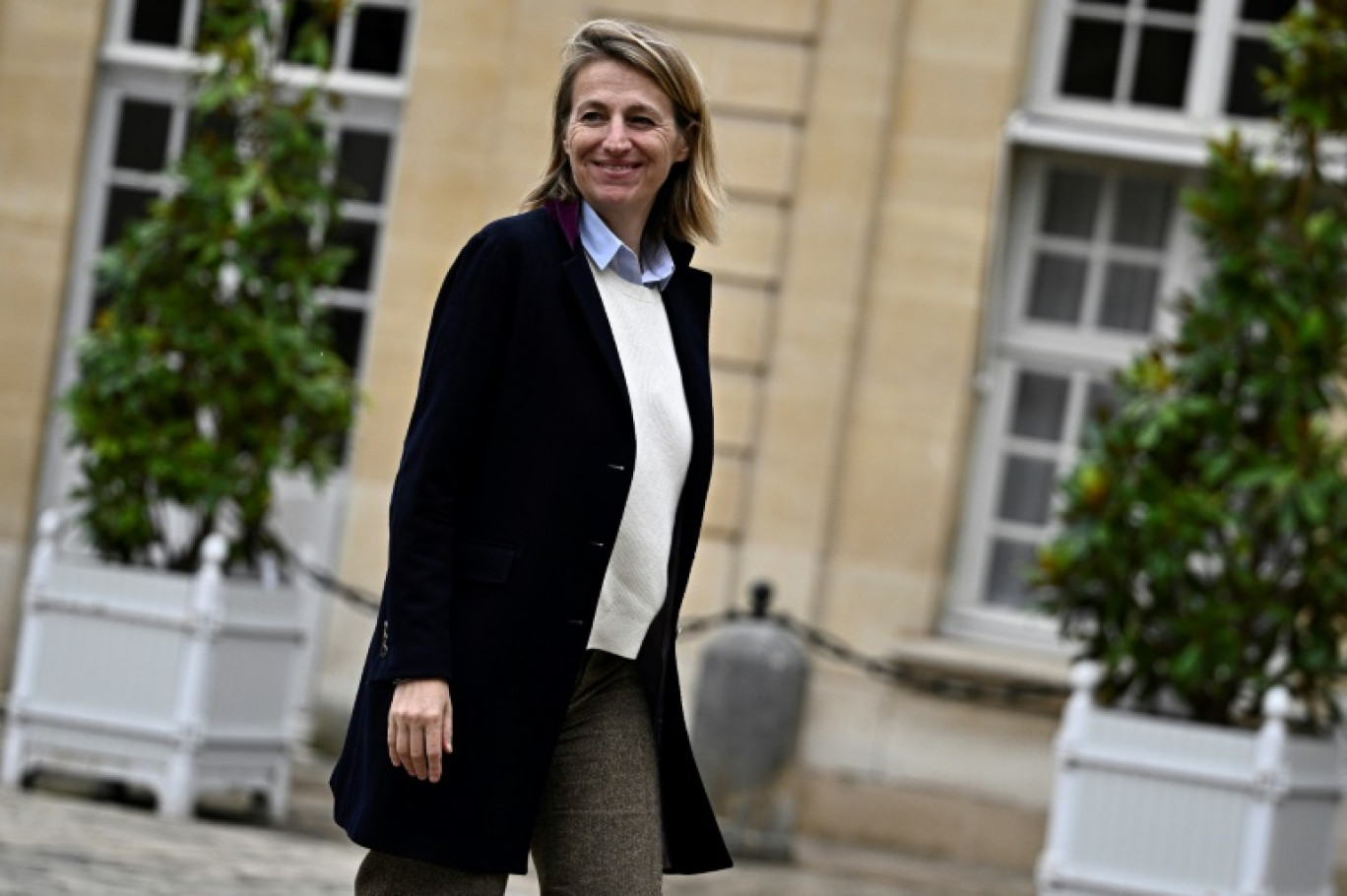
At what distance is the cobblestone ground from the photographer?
267 inches

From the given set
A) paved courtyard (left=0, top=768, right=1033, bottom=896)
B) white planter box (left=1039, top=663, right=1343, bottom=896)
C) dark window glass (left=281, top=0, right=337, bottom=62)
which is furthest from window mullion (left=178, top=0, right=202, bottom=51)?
white planter box (left=1039, top=663, right=1343, bottom=896)

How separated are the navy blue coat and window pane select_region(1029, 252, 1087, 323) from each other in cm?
716

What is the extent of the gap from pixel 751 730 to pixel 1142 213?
274 centimetres

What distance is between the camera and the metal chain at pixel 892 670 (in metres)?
9.86

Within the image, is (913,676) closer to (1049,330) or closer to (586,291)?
(1049,330)

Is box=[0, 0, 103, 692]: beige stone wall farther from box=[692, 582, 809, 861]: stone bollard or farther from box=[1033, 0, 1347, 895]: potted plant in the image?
box=[1033, 0, 1347, 895]: potted plant

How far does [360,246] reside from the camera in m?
11.0

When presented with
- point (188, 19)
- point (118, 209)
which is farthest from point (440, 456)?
point (188, 19)

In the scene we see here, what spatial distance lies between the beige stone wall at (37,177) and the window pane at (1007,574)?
12.8ft

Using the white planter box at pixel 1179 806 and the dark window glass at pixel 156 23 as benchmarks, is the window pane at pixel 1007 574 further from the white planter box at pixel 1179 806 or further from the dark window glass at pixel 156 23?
the dark window glass at pixel 156 23

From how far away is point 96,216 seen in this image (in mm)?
11094

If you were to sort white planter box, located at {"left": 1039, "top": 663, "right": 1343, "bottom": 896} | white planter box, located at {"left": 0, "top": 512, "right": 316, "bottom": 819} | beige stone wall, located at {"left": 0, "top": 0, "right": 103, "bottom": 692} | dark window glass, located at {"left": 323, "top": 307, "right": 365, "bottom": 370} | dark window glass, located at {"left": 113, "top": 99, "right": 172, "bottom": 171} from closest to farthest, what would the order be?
white planter box, located at {"left": 1039, "top": 663, "right": 1343, "bottom": 896}, white planter box, located at {"left": 0, "top": 512, "right": 316, "bottom": 819}, beige stone wall, located at {"left": 0, "top": 0, "right": 103, "bottom": 692}, dark window glass, located at {"left": 323, "top": 307, "right": 365, "bottom": 370}, dark window glass, located at {"left": 113, "top": 99, "right": 172, "bottom": 171}

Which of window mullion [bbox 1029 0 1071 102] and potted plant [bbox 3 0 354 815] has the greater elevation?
A: window mullion [bbox 1029 0 1071 102]

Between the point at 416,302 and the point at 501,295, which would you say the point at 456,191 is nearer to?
the point at 416,302
